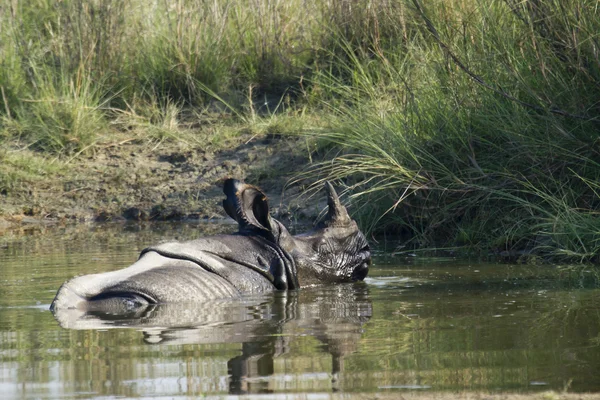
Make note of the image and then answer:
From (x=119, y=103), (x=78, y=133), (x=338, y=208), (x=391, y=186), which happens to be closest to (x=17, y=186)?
(x=78, y=133)

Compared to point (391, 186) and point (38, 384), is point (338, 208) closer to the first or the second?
point (391, 186)

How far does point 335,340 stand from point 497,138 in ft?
10.8

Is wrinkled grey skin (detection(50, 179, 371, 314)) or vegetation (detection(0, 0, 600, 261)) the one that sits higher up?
vegetation (detection(0, 0, 600, 261))

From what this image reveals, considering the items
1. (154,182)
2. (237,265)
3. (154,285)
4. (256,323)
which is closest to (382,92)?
(154,182)

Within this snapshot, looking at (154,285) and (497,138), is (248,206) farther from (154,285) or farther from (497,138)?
(497,138)

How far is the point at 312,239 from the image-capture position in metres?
5.72

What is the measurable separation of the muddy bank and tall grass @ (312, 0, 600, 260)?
5.77 feet

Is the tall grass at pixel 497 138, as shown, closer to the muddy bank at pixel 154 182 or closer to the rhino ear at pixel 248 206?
the rhino ear at pixel 248 206

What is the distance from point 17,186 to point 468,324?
6250mm

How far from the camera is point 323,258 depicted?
5.77 meters

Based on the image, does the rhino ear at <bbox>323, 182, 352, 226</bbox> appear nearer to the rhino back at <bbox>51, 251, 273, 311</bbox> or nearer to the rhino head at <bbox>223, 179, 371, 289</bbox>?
the rhino head at <bbox>223, 179, 371, 289</bbox>

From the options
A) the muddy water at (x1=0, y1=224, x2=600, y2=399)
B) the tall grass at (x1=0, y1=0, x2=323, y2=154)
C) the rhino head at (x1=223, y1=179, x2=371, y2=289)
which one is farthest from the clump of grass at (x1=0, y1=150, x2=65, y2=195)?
the rhino head at (x1=223, y1=179, x2=371, y2=289)

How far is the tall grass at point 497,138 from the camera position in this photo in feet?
21.7

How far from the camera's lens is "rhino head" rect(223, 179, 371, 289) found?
5.54 meters
